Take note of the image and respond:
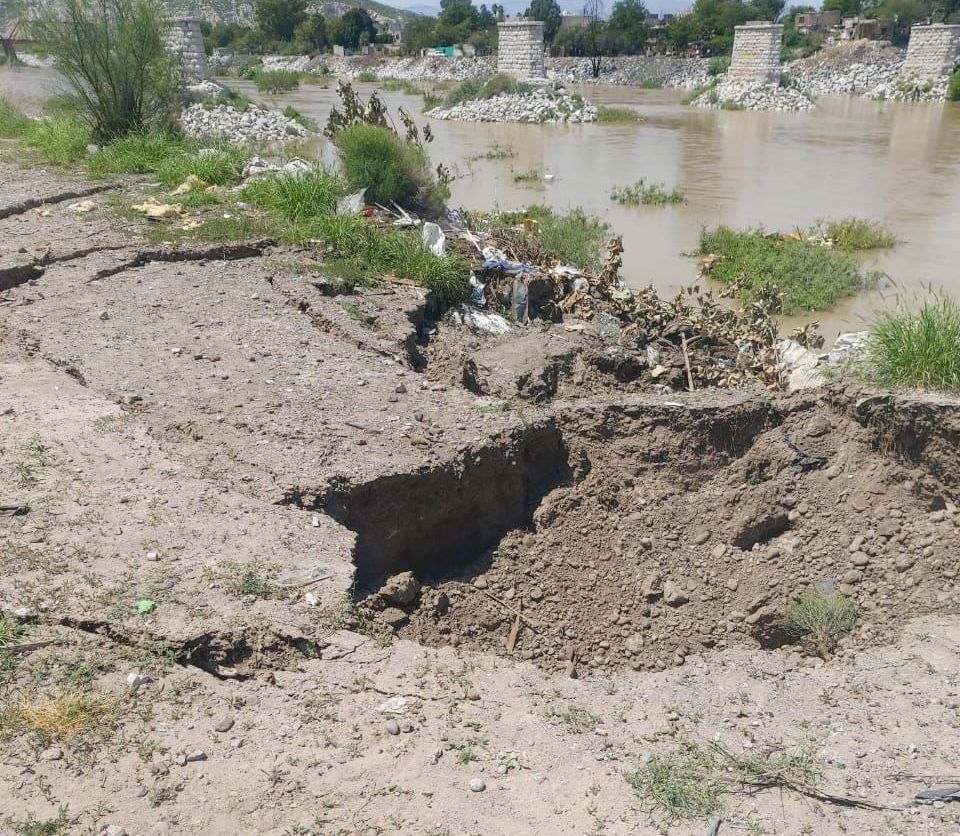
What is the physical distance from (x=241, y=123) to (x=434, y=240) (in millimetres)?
14688

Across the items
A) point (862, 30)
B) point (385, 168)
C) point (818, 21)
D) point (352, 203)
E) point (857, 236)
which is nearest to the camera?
point (352, 203)

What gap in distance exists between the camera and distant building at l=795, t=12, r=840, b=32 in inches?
2025

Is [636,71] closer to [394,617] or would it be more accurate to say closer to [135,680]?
[394,617]

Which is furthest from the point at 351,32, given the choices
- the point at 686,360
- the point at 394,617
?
the point at 394,617

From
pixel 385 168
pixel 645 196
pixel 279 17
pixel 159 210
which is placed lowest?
pixel 645 196

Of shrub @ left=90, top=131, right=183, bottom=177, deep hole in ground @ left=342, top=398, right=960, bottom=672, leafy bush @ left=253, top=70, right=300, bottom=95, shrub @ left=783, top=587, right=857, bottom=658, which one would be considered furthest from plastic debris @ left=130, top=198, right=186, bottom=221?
leafy bush @ left=253, top=70, right=300, bottom=95

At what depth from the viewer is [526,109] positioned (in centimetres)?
2894

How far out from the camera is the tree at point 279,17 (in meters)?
57.4

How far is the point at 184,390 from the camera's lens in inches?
168

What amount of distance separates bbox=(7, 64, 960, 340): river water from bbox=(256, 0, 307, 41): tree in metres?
33.3

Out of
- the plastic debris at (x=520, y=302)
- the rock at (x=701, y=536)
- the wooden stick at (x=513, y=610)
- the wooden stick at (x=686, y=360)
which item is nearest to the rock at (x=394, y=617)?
the wooden stick at (x=513, y=610)

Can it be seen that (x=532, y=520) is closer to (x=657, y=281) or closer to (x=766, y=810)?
(x=766, y=810)

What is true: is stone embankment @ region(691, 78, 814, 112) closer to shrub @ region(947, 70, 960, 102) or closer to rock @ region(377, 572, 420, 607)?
shrub @ region(947, 70, 960, 102)

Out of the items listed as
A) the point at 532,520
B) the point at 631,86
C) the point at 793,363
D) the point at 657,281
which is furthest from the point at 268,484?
the point at 631,86
